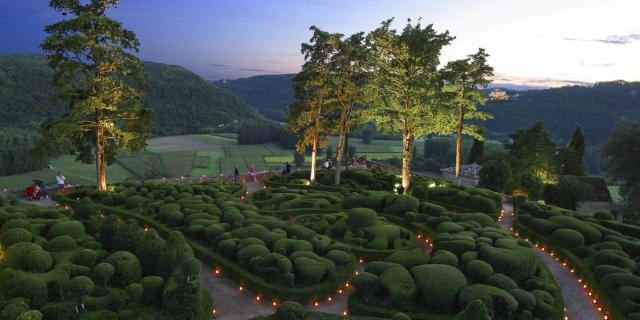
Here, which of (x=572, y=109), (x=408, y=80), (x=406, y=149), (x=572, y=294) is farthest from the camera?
(x=572, y=109)

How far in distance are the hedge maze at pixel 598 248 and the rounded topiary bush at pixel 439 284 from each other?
5.48 metres

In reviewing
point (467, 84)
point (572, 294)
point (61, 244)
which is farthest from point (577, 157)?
point (61, 244)

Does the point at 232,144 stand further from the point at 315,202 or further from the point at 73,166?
the point at 315,202

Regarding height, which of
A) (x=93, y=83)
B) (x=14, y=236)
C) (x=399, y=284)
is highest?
(x=93, y=83)

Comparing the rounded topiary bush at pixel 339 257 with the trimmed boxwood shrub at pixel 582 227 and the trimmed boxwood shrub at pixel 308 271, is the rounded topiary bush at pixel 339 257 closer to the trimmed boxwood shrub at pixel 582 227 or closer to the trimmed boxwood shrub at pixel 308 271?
the trimmed boxwood shrub at pixel 308 271

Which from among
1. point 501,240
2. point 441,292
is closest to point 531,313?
point 441,292

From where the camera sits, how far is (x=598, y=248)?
15.9 meters

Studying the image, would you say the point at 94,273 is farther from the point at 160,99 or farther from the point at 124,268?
the point at 160,99

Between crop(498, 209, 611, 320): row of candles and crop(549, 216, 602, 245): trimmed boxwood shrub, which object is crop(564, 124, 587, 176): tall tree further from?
crop(498, 209, 611, 320): row of candles

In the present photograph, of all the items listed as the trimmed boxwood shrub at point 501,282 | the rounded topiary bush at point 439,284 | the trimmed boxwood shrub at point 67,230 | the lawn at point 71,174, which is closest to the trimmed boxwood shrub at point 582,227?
the trimmed boxwood shrub at point 501,282

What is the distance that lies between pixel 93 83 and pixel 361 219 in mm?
19857

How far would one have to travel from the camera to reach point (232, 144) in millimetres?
89125

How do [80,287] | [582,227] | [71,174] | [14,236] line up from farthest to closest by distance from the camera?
[71,174]
[582,227]
[14,236]
[80,287]

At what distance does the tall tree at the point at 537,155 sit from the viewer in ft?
138
